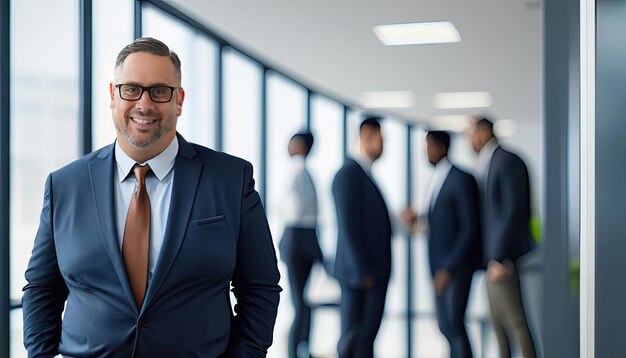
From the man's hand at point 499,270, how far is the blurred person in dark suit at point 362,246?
1.71 ft

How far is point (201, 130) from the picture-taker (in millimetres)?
5055

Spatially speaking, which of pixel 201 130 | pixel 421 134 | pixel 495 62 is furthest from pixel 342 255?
pixel 421 134

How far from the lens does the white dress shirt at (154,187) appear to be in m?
1.73

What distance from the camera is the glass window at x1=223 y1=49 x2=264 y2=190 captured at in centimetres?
552

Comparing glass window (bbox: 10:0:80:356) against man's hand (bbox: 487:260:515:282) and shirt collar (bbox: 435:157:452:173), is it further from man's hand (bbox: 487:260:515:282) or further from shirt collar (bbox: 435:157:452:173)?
man's hand (bbox: 487:260:515:282)

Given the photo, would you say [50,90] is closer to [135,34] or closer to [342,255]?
[135,34]

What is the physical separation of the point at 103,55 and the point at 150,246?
225cm

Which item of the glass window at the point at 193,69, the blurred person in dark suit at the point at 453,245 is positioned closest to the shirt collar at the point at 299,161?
the glass window at the point at 193,69

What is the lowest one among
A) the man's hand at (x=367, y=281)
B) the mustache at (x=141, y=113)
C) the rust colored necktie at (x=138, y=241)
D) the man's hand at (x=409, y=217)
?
the man's hand at (x=367, y=281)

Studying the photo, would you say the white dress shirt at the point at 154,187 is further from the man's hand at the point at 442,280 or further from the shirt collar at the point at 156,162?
the man's hand at the point at 442,280

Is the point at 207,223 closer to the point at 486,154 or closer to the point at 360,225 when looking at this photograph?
the point at 360,225

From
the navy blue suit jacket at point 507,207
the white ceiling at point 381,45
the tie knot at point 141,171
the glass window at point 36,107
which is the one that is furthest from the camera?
the white ceiling at point 381,45

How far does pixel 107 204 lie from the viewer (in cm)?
172

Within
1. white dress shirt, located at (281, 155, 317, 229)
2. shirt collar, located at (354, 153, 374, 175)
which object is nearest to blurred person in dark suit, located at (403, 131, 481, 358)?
shirt collar, located at (354, 153, 374, 175)
